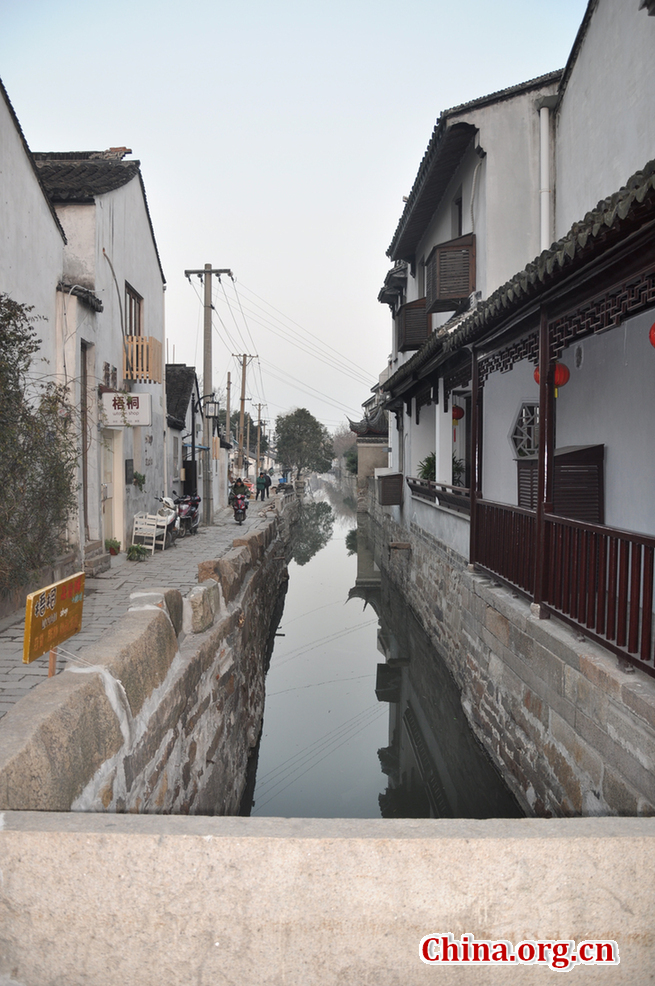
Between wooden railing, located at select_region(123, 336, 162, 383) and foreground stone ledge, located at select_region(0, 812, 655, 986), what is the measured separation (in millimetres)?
10140

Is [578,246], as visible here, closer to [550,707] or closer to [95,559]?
[550,707]

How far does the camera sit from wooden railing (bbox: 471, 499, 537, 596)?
558 cm

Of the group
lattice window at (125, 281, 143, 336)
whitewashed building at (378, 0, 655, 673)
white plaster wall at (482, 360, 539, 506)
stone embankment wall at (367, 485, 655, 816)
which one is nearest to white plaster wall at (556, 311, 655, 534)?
whitewashed building at (378, 0, 655, 673)

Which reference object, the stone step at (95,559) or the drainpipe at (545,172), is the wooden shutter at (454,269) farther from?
the stone step at (95,559)

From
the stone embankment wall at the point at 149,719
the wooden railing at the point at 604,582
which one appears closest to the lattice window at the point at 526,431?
the wooden railing at the point at 604,582

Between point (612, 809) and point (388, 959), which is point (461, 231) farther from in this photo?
point (388, 959)

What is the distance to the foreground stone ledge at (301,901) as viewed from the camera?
1844 mm

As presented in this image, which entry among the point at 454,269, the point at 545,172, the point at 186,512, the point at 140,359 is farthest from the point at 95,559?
the point at 545,172

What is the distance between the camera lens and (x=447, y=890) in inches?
72.5

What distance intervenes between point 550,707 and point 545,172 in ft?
27.4

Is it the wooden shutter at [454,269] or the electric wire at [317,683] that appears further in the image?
the wooden shutter at [454,269]

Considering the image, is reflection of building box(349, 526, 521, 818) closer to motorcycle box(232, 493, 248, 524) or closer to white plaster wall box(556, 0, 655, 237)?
white plaster wall box(556, 0, 655, 237)

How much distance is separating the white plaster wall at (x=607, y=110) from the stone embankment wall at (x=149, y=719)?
6.40 m

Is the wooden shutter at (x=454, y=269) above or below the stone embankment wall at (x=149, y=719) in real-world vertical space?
above
